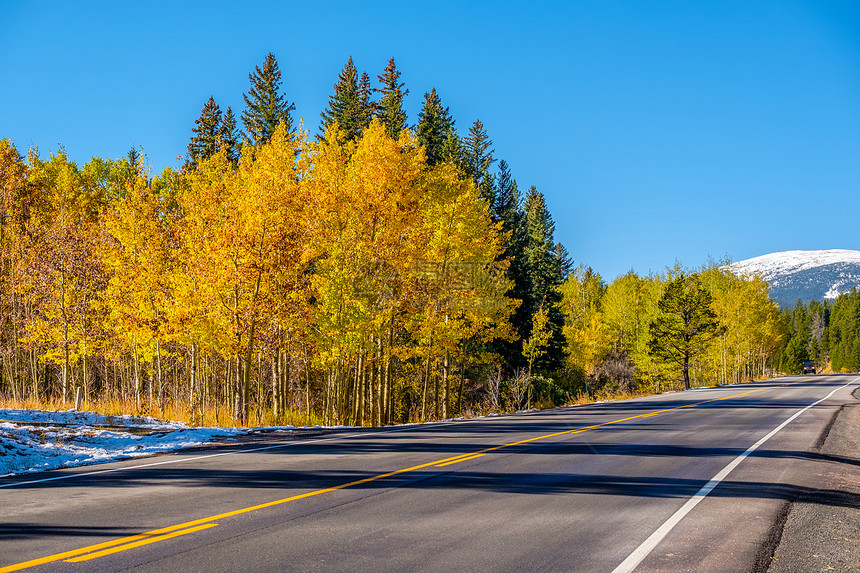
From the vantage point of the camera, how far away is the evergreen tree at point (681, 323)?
5438cm

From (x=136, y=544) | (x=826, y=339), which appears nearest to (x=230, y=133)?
(x=136, y=544)

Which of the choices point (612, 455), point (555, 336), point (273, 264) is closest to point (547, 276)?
point (555, 336)

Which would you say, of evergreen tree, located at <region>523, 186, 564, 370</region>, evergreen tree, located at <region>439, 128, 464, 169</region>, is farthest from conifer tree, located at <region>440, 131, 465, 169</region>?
evergreen tree, located at <region>523, 186, 564, 370</region>

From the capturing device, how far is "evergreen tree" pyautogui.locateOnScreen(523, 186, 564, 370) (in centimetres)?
4188

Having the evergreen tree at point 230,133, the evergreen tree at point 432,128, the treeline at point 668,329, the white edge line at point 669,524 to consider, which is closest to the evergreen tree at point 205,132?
the evergreen tree at point 230,133

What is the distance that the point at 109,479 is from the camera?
27.2 ft

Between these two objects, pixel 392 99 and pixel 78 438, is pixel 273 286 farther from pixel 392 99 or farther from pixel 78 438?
pixel 392 99

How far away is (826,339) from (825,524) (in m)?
180

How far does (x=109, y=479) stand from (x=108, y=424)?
574 cm

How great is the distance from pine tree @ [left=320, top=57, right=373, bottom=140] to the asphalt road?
39.0 meters

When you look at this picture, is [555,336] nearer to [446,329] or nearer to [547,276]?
[547,276]

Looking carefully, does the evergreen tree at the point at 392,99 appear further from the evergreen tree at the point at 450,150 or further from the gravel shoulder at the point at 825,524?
the gravel shoulder at the point at 825,524

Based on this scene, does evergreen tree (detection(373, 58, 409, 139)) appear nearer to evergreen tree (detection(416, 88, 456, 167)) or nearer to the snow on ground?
evergreen tree (detection(416, 88, 456, 167))

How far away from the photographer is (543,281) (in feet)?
158
